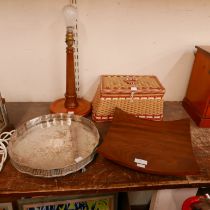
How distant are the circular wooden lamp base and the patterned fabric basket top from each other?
0.46ft

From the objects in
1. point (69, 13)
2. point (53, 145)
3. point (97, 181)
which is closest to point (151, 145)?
point (97, 181)

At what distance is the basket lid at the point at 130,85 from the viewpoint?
88cm

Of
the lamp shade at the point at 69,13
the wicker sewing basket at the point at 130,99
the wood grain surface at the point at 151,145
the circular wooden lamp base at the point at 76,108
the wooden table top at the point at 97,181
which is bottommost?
the wooden table top at the point at 97,181

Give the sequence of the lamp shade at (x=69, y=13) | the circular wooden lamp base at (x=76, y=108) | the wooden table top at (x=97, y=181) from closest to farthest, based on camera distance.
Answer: the wooden table top at (x=97, y=181) → the lamp shade at (x=69, y=13) → the circular wooden lamp base at (x=76, y=108)

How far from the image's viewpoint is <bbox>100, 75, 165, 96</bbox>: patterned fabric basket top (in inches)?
34.5

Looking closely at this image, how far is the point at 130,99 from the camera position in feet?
2.92

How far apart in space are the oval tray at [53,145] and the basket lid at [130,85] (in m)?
0.17

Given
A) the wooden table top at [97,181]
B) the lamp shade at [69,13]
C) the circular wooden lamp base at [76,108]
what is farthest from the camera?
the circular wooden lamp base at [76,108]

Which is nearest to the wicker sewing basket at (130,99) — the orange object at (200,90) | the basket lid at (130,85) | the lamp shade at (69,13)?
the basket lid at (130,85)

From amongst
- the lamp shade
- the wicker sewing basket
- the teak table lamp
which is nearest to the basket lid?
the wicker sewing basket

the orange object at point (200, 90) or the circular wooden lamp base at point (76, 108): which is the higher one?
the orange object at point (200, 90)

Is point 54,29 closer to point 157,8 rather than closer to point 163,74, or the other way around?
point 157,8

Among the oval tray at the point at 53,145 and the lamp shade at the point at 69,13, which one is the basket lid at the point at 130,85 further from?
the lamp shade at the point at 69,13

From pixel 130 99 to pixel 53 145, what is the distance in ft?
1.16
